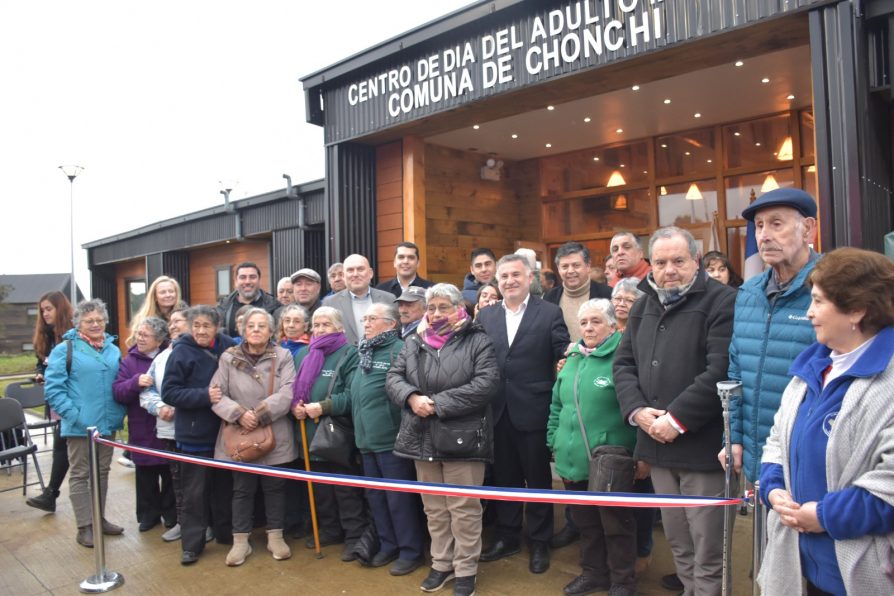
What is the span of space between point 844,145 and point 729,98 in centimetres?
330

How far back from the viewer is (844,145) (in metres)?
4.74

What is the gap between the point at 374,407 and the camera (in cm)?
414

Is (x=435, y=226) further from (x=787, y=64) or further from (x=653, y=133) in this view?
(x=787, y=64)

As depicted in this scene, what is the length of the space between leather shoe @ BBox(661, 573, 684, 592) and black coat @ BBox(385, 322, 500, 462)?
122 cm

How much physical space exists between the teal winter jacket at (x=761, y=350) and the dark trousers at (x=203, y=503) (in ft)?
11.7

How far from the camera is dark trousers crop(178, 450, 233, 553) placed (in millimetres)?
4395

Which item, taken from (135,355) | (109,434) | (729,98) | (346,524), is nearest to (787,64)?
(729,98)

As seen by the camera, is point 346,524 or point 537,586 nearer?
point 537,586

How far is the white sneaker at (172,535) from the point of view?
4.77 metres

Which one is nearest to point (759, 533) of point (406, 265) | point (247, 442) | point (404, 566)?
point (404, 566)

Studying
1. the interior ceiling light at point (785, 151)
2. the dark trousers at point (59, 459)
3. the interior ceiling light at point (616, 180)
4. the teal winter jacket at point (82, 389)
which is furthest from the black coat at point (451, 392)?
the interior ceiling light at point (616, 180)

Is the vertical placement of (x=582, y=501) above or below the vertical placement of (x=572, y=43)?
below

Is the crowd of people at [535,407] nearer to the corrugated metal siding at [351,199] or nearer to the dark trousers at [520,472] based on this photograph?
the dark trousers at [520,472]

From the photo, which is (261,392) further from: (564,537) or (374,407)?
(564,537)
